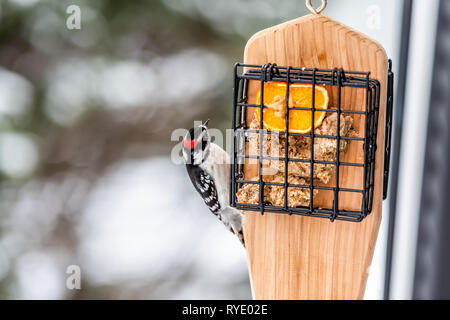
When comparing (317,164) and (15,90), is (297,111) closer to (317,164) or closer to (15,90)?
(317,164)

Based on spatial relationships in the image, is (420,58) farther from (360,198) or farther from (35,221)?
(35,221)

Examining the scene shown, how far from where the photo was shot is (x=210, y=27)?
147cm

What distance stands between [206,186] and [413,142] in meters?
0.55

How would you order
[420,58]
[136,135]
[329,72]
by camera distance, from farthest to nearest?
1. [136,135]
2. [420,58]
3. [329,72]

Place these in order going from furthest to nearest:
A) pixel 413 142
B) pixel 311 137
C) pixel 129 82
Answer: pixel 129 82 → pixel 413 142 → pixel 311 137

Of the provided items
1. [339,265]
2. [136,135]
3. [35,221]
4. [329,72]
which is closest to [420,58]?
[329,72]

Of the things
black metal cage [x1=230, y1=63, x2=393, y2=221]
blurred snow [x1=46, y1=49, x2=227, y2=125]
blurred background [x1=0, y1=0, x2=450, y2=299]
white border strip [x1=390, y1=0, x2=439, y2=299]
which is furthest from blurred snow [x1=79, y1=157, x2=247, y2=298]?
black metal cage [x1=230, y1=63, x2=393, y2=221]

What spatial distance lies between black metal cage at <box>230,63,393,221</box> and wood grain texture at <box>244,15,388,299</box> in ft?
0.05

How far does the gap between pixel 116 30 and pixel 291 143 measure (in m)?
0.86

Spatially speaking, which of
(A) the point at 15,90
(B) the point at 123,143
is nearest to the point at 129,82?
(B) the point at 123,143

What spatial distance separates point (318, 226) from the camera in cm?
93

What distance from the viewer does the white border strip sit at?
1.08m

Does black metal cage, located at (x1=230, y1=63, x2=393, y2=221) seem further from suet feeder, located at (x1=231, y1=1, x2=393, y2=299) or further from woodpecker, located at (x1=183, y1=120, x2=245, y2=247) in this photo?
woodpecker, located at (x1=183, y1=120, x2=245, y2=247)

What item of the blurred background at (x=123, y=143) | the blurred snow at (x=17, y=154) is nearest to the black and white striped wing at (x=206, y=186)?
the blurred background at (x=123, y=143)
